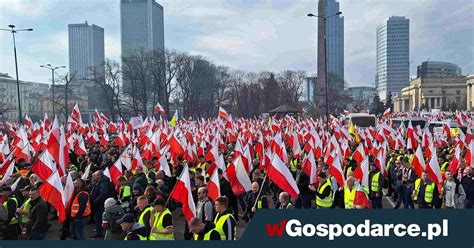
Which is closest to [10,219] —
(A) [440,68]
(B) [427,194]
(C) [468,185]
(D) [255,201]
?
(D) [255,201]

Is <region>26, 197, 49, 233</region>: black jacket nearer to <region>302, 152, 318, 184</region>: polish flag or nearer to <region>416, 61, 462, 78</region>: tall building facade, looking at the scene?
<region>302, 152, 318, 184</region>: polish flag

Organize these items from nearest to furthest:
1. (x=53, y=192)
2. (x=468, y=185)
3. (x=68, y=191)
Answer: (x=53, y=192)
(x=68, y=191)
(x=468, y=185)

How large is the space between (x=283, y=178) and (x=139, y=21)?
276ft

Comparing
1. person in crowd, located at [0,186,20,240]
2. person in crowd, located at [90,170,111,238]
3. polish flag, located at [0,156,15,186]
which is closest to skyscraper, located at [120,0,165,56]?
polish flag, located at [0,156,15,186]

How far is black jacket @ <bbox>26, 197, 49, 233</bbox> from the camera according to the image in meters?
7.55

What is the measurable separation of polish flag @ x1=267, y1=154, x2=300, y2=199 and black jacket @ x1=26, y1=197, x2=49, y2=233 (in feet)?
11.9

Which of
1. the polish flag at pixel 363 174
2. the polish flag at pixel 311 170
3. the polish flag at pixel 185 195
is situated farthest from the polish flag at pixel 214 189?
the polish flag at pixel 363 174

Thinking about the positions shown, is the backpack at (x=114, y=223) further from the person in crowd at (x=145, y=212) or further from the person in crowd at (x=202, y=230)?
the person in crowd at (x=202, y=230)

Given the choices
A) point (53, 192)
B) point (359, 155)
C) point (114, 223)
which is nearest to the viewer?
point (114, 223)

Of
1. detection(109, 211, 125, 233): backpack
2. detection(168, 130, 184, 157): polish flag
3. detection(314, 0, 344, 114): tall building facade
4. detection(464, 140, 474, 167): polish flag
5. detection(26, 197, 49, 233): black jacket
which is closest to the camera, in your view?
detection(109, 211, 125, 233): backpack

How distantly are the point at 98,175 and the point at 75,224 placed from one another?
1015 millimetres

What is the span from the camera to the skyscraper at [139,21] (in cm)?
8700

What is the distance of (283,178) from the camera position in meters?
8.51

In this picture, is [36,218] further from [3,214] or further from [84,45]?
[84,45]
